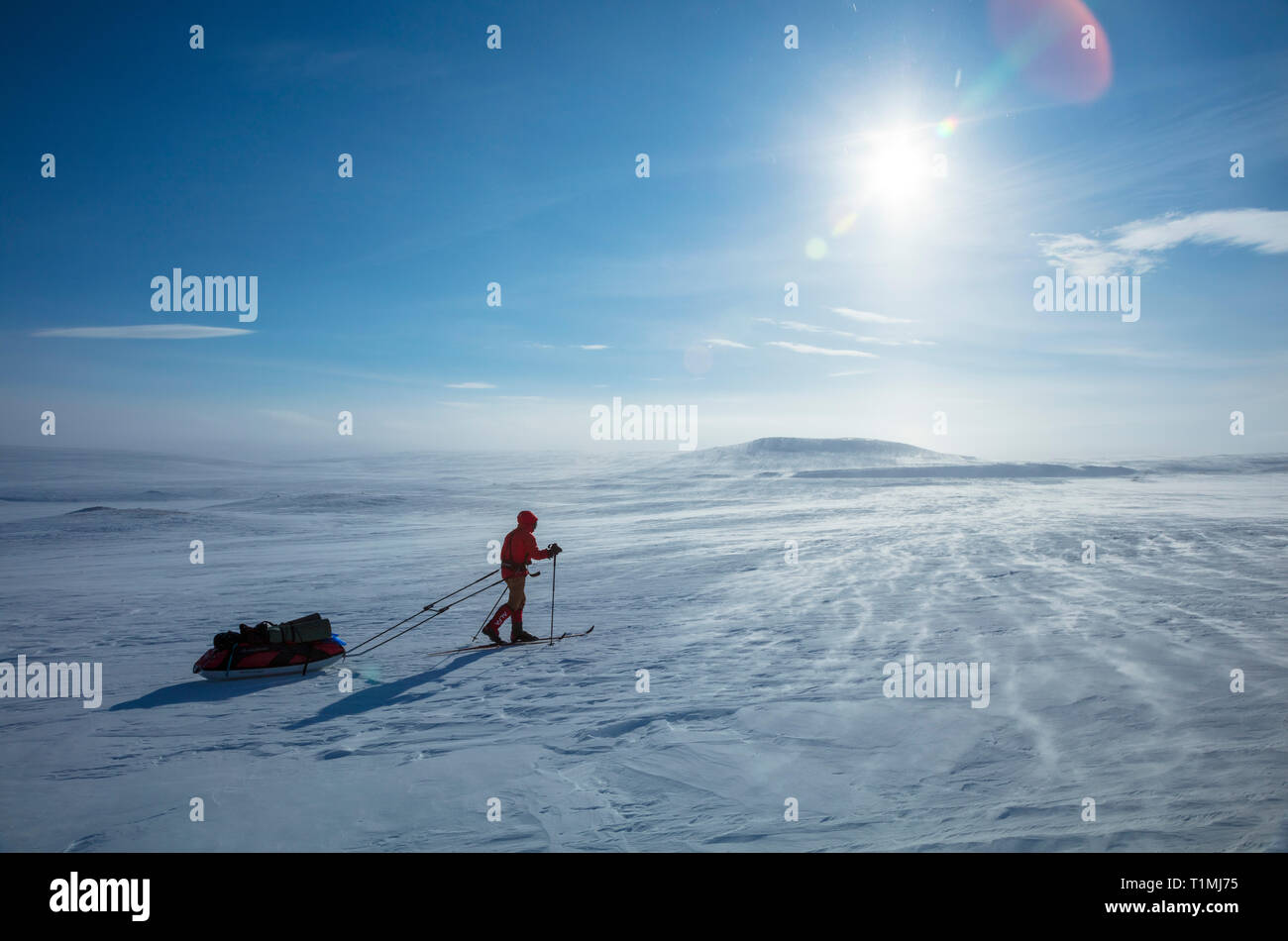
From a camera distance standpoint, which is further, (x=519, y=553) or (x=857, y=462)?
(x=857, y=462)

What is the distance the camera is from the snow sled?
22.9 ft

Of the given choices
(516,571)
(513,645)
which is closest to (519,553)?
(516,571)

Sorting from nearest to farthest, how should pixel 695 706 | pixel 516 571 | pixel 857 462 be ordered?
pixel 695 706
pixel 516 571
pixel 857 462

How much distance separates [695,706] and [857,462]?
53234 millimetres

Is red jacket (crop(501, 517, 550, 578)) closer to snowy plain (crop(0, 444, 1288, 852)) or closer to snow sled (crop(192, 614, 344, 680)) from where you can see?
snowy plain (crop(0, 444, 1288, 852))

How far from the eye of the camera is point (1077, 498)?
25.5m

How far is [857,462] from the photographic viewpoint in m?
55.9

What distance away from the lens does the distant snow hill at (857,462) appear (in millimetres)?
44875

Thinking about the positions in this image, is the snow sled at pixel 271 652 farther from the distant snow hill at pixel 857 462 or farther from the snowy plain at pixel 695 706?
the distant snow hill at pixel 857 462

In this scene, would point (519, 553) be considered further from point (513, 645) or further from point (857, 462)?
point (857, 462)

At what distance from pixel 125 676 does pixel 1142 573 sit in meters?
14.7

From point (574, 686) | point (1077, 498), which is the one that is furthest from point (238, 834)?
point (1077, 498)

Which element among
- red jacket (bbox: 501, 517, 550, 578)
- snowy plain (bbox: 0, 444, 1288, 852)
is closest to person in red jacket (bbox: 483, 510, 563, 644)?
red jacket (bbox: 501, 517, 550, 578)

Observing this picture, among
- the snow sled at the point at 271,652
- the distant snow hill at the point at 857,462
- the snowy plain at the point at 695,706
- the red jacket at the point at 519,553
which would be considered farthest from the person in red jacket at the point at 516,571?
the distant snow hill at the point at 857,462
